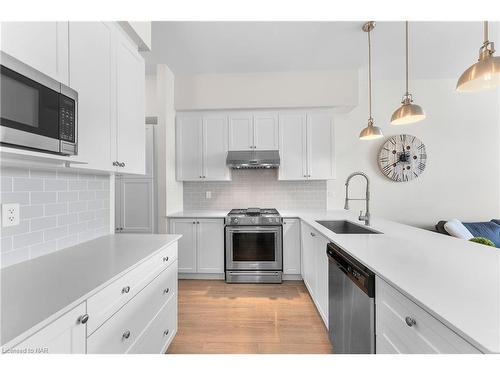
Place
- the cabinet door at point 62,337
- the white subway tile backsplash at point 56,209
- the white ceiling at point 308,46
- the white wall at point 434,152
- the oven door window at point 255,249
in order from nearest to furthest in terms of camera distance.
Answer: the cabinet door at point 62,337
the white subway tile backsplash at point 56,209
the white ceiling at point 308,46
the oven door window at point 255,249
the white wall at point 434,152

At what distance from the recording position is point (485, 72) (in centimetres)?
114

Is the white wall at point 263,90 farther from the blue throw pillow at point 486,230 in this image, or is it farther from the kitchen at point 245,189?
the blue throw pillow at point 486,230

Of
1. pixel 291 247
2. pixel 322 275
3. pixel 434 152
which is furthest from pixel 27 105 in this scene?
pixel 434 152

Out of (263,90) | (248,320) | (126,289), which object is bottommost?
(248,320)

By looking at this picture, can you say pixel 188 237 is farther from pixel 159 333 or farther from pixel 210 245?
pixel 159 333

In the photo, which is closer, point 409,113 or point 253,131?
point 409,113

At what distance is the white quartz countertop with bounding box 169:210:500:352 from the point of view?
66cm

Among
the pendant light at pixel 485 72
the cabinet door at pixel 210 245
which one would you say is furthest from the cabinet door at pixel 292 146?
the pendant light at pixel 485 72

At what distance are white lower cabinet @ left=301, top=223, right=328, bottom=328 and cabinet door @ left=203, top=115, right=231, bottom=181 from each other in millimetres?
1411

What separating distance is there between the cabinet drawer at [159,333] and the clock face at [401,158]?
3.47m

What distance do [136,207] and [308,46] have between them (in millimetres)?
2964

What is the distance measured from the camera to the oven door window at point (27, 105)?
0.78 m

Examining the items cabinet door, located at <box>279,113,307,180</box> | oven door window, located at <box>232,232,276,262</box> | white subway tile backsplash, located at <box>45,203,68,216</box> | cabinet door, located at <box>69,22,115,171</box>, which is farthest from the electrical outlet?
cabinet door, located at <box>279,113,307,180</box>

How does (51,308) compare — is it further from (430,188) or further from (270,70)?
(430,188)
